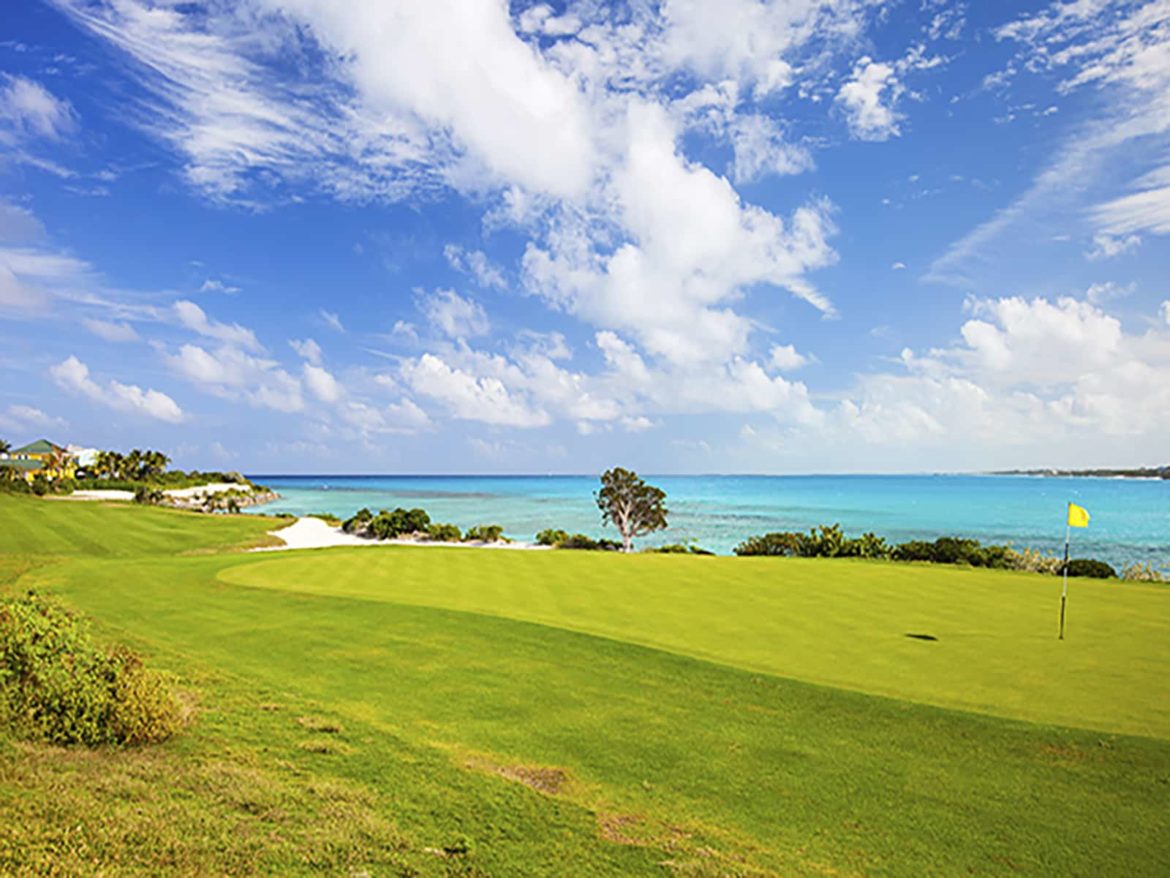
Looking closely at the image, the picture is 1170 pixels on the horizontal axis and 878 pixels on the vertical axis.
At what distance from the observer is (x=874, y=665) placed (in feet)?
38.5

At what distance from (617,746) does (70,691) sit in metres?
5.80

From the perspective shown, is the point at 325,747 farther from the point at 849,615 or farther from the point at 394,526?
the point at 394,526

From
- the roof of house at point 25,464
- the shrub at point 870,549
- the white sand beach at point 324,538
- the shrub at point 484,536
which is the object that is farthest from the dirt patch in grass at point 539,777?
the roof of house at point 25,464

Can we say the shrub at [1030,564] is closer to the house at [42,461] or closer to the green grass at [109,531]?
the green grass at [109,531]

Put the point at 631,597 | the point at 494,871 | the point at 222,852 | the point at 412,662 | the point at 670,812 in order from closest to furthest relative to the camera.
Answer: the point at 222,852 → the point at 494,871 → the point at 670,812 → the point at 412,662 → the point at 631,597

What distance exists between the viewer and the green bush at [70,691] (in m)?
6.42

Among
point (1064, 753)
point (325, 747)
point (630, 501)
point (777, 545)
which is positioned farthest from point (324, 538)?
point (1064, 753)

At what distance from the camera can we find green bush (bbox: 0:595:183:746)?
6.42 metres

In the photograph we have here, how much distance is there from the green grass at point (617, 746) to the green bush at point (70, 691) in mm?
494

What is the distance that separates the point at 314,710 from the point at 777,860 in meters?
5.95

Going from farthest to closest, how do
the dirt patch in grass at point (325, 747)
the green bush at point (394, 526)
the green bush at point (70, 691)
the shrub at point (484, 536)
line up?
the green bush at point (394, 526), the shrub at point (484, 536), the dirt patch in grass at point (325, 747), the green bush at point (70, 691)

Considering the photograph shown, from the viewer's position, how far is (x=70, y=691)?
6.59 m

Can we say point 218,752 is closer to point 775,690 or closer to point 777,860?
point 777,860

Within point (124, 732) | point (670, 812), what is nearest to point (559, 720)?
point (670, 812)
